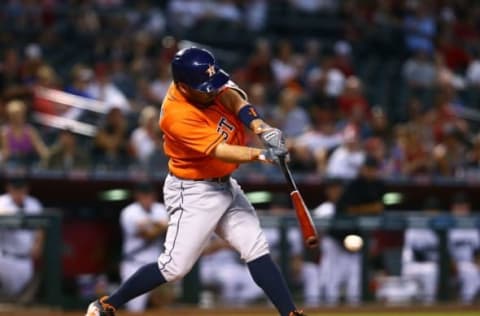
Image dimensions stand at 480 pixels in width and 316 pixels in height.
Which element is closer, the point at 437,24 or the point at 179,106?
the point at 179,106

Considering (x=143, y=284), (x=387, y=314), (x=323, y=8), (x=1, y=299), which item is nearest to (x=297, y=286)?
(x=387, y=314)

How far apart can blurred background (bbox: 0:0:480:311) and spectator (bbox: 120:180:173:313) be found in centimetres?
19

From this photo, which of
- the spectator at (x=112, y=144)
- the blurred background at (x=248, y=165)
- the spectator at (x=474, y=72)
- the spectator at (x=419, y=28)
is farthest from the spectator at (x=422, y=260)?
the spectator at (x=419, y=28)

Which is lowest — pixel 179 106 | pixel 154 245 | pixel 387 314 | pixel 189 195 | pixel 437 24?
pixel 387 314

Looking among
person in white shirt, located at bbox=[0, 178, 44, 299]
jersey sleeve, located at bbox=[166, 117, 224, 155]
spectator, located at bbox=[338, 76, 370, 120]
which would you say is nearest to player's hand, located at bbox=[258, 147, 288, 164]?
jersey sleeve, located at bbox=[166, 117, 224, 155]

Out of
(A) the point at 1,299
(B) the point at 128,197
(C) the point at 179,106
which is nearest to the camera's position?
(C) the point at 179,106

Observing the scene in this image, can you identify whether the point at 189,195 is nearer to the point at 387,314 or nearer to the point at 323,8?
the point at 387,314

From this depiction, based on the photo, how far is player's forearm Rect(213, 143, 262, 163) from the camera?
229 inches

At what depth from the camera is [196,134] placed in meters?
6.00

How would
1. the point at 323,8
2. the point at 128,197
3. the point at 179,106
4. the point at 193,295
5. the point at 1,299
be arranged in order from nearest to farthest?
the point at 179,106, the point at 1,299, the point at 193,295, the point at 128,197, the point at 323,8

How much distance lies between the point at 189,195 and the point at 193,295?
395cm

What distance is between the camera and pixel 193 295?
1005 cm

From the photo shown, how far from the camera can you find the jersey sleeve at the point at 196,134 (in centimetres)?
597

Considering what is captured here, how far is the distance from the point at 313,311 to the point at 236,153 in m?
4.49
